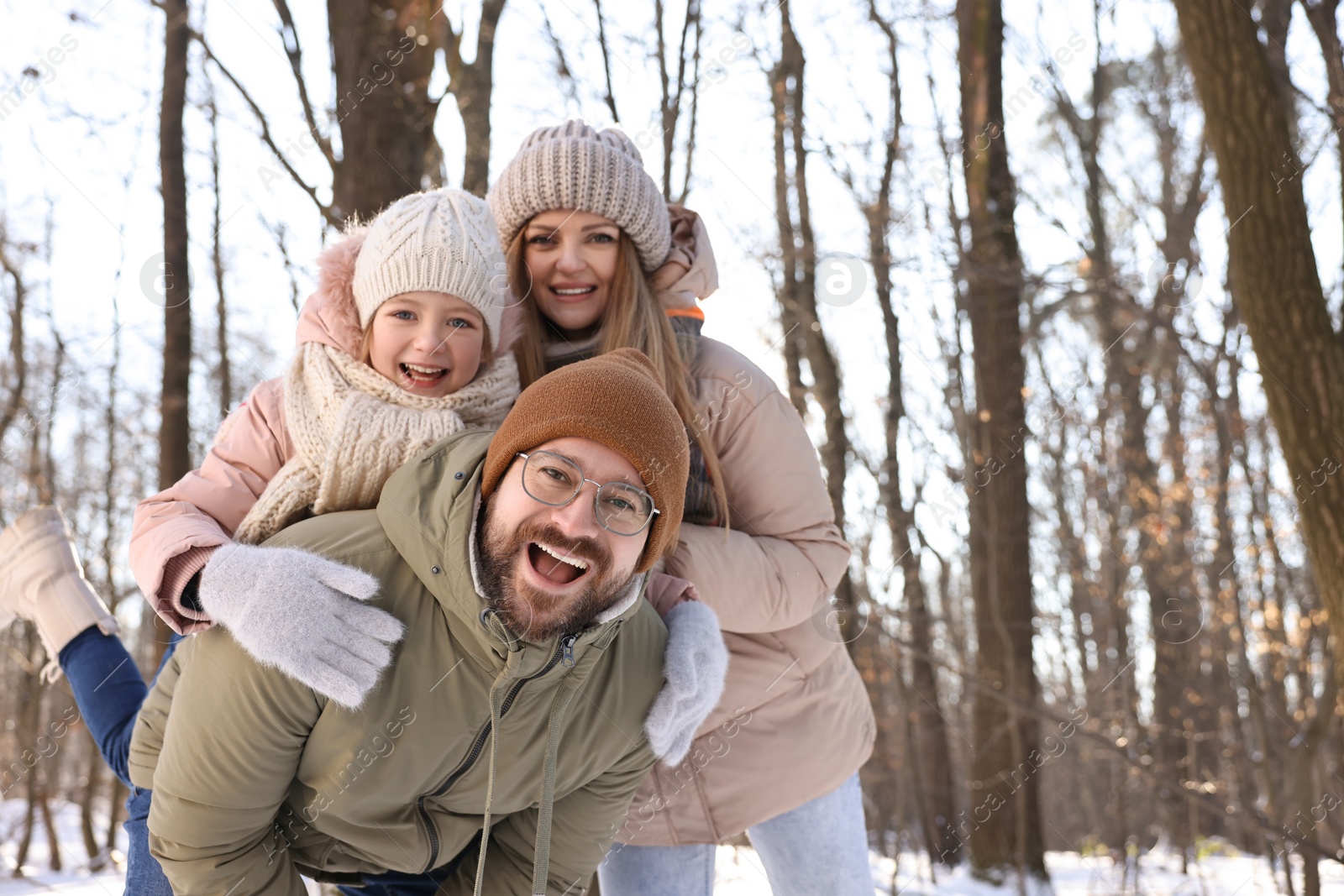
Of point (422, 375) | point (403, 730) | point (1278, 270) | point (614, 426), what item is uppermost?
point (1278, 270)

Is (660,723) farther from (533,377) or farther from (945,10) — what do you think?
(945,10)

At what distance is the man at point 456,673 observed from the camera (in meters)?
1.72

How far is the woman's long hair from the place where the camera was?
2340mm

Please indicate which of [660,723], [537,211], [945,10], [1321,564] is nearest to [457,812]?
[660,723]

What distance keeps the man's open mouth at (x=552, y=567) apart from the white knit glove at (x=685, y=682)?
0.35 meters

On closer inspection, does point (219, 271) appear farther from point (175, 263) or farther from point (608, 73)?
point (608, 73)

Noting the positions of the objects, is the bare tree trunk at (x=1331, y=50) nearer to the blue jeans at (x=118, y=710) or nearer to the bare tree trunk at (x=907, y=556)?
the bare tree trunk at (x=907, y=556)

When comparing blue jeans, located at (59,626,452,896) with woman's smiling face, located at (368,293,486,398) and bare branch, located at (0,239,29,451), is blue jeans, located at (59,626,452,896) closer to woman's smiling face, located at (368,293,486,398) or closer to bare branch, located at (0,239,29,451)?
woman's smiling face, located at (368,293,486,398)

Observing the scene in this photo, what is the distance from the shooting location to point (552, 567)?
5.83 ft

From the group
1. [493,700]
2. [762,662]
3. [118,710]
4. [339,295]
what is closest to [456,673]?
[493,700]

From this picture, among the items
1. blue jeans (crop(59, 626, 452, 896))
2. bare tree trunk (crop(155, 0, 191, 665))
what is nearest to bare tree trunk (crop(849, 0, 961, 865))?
bare tree trunk (crop(155, 0, 191, 665))

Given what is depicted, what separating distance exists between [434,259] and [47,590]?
1.55 metres

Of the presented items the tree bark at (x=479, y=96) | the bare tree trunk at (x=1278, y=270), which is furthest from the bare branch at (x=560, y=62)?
the bare tree trunk at (x=1278, y=270)

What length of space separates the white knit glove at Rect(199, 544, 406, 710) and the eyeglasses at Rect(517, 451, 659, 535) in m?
0.33
